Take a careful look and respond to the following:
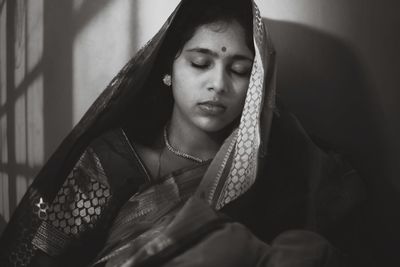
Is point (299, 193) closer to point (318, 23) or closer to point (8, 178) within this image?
point (318, 23)

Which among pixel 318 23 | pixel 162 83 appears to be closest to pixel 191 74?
pixel 162 83

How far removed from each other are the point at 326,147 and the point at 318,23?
1.36 feet

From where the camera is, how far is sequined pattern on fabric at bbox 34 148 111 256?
1.09m

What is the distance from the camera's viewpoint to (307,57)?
146cm

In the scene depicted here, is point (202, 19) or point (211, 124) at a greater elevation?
point (202, 19)

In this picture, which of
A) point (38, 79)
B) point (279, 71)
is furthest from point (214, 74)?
point (38, 79)

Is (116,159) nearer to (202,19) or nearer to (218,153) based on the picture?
(218,153)

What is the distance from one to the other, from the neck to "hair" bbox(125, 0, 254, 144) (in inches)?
3.0

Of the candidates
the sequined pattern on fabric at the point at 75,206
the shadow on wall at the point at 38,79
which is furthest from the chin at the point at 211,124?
the shadow on wall at the point at 38,79

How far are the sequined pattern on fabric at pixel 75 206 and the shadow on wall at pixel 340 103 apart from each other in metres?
0.64

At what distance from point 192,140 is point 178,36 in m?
0.27

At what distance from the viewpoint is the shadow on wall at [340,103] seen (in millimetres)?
1409

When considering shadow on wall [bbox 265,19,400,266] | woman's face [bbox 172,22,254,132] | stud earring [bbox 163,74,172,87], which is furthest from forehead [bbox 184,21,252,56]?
shadow on wall [bbox 265,19,400,266]

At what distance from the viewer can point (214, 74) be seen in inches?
44.4
